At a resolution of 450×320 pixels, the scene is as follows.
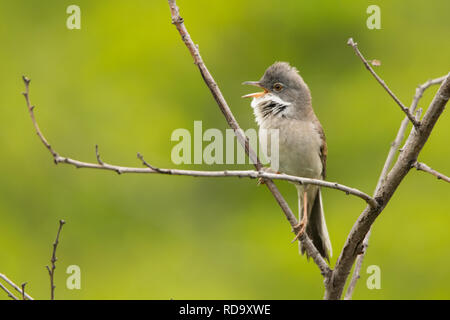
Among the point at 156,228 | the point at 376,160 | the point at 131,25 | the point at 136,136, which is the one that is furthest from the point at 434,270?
the point at 131,25

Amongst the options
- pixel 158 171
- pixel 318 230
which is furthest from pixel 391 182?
pixel 318 230

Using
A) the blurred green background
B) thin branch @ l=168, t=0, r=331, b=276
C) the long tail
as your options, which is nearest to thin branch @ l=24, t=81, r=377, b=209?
thin branch @ l=168, t=0, r=331, b=276

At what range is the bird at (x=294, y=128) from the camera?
521cm

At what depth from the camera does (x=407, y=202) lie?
37.2 feet

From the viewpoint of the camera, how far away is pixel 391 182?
11.2ft

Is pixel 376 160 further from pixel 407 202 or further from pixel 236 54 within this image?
pixel 236 54

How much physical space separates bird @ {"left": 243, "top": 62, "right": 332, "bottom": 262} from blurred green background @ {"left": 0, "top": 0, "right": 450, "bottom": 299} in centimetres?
492

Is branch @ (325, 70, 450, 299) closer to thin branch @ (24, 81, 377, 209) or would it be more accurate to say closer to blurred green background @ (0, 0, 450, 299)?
thin branch @ (24, 81, 377, 209)

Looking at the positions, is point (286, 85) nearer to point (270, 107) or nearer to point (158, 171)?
point (270, 107)

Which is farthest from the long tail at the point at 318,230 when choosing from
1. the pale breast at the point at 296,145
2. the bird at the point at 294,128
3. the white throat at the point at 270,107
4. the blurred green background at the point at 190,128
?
the blurred green background at the point at 190,128

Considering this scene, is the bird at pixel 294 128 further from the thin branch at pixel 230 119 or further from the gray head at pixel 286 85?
the thin branch at pixel 230 119

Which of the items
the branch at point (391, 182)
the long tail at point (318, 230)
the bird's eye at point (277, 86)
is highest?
the bird's eye at point (277, 86)
